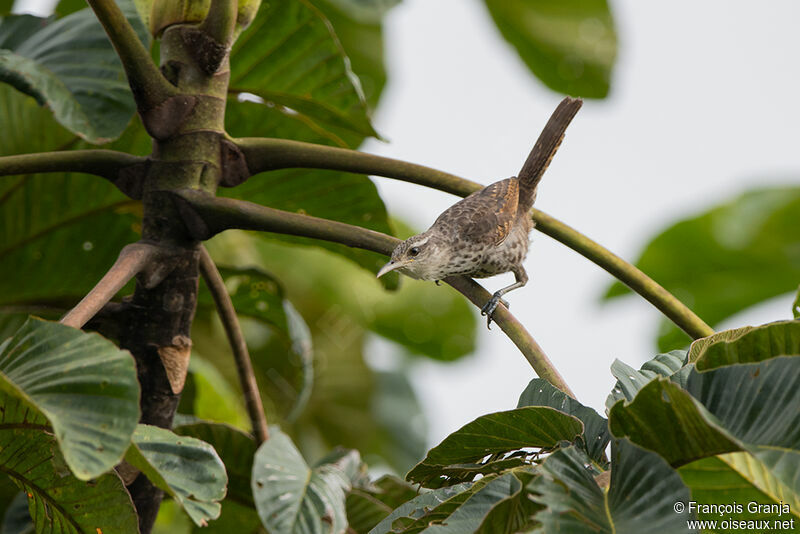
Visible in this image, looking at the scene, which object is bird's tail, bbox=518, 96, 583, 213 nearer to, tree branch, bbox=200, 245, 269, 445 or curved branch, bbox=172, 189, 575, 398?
curved branch, bbox=172, 189, 575, 398

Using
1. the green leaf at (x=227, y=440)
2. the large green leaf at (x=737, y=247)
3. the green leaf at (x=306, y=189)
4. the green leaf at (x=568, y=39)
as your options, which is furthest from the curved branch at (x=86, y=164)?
the large green leaf at (x=737, y=247)

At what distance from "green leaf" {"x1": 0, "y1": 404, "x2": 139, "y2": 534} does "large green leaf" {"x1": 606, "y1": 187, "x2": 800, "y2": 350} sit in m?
2.87

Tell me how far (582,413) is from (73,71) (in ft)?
4.17

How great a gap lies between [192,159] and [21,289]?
33.1 inches

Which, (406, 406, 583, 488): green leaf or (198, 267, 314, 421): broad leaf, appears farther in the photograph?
(198, 267, 314, 421): broad leaf

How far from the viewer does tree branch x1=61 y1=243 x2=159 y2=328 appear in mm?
1183

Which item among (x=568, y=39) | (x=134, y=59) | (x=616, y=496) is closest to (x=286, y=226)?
(x=134, y=59)

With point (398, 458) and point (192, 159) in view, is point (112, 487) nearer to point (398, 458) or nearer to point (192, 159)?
point (192, 159)

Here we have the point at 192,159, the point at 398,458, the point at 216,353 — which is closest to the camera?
the point at 192,159

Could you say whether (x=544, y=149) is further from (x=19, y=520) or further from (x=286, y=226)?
(x=19, y=520)

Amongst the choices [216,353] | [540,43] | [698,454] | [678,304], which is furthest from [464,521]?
[540,43]

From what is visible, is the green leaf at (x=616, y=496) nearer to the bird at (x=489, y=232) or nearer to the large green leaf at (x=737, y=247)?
the bird at (x=489, y=232)

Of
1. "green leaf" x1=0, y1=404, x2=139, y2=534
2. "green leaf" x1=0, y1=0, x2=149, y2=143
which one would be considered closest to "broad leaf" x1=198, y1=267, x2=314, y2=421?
"green leaf" x1=0, y1=0, x2=149, y2=143

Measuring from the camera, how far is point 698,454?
37.9 inches
